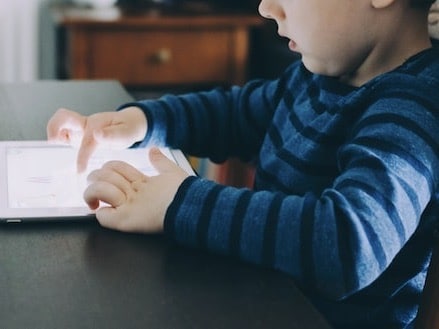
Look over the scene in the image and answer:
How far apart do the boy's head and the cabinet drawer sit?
1297 mm

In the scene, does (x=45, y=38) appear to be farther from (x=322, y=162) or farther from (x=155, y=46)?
(x=322, y=162)

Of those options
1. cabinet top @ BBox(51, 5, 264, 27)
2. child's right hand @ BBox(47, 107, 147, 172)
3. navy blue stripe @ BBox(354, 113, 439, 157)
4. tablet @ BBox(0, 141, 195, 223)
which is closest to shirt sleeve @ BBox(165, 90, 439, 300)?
navy blue stripe @ BBox(354, 113, 439, 157)

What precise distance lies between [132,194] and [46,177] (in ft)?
0.43

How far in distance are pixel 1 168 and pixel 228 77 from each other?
54.5 inches

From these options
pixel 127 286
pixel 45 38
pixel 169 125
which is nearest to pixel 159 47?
pixel 45 38

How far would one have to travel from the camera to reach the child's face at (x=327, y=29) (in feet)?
2.54

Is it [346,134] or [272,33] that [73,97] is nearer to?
[346,134]

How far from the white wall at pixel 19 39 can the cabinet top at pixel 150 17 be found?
130 mm

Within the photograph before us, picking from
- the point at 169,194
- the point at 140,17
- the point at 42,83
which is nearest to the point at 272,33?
the point at 140,17

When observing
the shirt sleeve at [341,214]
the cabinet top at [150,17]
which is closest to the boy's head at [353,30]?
the shirt sleeve at [341,214]

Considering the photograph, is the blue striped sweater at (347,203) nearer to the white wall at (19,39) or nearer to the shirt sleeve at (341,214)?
the shirt sleeve at (341,214)

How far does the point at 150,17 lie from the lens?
2.07 meters

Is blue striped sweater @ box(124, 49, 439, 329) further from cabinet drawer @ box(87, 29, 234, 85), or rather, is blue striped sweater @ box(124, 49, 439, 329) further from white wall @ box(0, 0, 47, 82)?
Result: white wall @ box(0, 0, 47, 82)

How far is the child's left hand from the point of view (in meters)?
0.67
